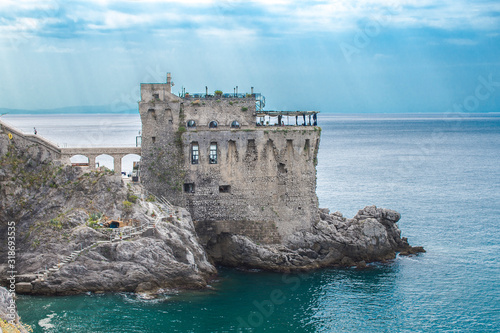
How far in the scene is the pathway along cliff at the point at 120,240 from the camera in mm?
54312

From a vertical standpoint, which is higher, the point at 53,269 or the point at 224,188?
the point at 224,188

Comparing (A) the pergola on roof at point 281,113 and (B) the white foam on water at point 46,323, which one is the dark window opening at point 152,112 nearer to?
(A) the pergola on roof at point 281,113

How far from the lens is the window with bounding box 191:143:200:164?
214 ft

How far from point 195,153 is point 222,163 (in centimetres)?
291

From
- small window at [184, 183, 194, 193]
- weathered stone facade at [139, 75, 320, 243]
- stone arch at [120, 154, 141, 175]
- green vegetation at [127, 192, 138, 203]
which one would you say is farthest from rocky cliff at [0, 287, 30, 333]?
stone arch at [120, 154, 141, 175]

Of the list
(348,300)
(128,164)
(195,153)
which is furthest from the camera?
(128,164)

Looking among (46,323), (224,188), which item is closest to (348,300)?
(224,188)

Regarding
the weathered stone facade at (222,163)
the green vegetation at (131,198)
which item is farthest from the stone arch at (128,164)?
the green vegetation at (131,198)

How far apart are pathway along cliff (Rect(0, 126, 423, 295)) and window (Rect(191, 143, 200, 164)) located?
5462 millimetres

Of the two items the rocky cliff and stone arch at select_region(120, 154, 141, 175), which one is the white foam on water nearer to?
the rocky cliff

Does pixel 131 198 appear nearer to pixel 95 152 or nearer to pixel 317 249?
pixel 95 152

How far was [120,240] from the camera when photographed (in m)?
55.6

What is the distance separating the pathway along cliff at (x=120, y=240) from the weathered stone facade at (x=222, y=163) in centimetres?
192

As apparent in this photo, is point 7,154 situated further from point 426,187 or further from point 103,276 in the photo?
point 426,187
